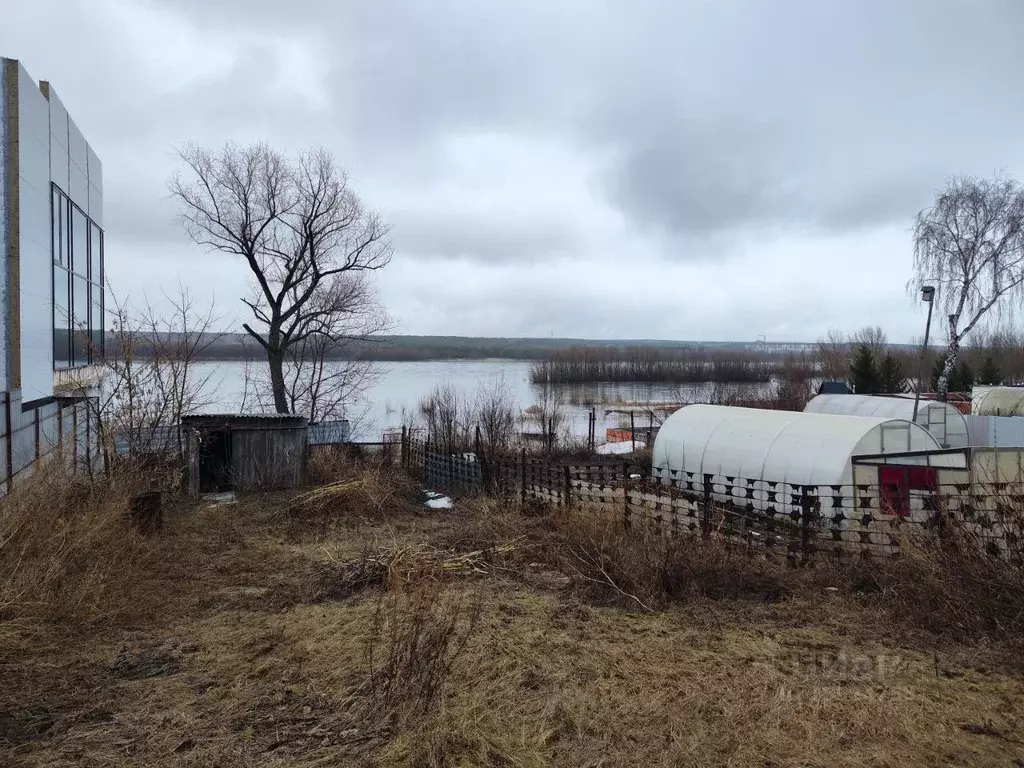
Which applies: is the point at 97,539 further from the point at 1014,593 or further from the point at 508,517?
the point at 1014,593

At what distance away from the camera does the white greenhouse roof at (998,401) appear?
92.1 feet

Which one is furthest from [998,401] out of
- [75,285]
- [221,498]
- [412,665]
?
[75,285]

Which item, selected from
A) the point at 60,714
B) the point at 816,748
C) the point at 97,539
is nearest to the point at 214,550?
the point at 97,539

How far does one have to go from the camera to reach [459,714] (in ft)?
14.0

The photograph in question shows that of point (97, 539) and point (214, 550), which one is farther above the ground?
point (97, 539)

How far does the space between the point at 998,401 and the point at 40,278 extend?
32.6m

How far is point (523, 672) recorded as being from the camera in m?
5.02

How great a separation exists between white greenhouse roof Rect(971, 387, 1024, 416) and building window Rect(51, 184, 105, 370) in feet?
102

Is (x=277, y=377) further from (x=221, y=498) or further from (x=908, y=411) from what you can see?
(x=908, y=411)

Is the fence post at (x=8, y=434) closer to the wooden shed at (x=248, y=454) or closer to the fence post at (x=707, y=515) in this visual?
the wooden shed at (x=248, y=454)

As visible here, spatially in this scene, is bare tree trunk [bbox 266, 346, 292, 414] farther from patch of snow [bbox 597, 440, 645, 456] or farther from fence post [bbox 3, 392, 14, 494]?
fence post [bbox 3, 392, 14, 494]

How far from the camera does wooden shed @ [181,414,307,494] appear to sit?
589 inches

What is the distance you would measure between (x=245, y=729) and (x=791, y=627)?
442 centimetres

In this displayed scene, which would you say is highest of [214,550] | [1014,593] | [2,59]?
[2,59]
